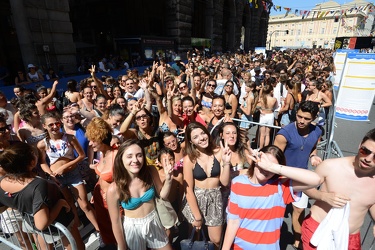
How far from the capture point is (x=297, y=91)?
18.5 ft

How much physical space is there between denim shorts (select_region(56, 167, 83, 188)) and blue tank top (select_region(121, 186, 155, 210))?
140 cm

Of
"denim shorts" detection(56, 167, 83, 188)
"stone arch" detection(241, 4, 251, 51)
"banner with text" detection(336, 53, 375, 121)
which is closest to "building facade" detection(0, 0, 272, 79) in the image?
"stone arch" detection(241, 4, 251, 51)

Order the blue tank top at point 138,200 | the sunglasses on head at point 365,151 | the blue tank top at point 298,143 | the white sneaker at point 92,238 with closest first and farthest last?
the sunglasses on head at point 365,151 → the blue tank top at point 138,200 → the blue tank top at point 298,143 → the white sneaker at point 92,238

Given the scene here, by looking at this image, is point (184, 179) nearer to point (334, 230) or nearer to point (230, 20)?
point (334, 230)

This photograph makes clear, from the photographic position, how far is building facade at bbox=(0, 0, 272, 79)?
10547mm

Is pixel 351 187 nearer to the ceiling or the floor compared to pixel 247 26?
nearer to the floor

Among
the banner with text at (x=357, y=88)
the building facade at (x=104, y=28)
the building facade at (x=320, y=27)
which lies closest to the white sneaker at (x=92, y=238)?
the banner with text at (x=357, y=88)

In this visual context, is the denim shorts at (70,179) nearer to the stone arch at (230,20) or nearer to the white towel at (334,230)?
the white towel at (334,230)

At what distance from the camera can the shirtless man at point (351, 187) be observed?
180cm

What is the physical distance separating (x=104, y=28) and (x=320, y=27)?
80341 mm

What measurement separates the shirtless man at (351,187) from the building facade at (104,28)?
12742 millimetres

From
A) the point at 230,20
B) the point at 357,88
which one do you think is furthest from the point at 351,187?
the point at 230,20

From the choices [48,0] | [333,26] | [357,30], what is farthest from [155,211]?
[333,26]

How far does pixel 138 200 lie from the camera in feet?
7.22
